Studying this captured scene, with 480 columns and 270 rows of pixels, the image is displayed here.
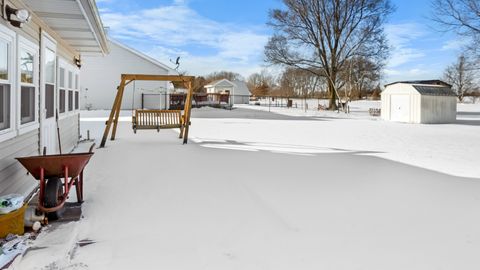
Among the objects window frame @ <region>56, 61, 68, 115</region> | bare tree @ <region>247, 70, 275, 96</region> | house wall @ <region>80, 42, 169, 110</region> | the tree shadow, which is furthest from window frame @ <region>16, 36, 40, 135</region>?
bare tree @ <region>247, 70, 275, 96</region>

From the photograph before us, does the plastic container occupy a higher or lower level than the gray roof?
lower

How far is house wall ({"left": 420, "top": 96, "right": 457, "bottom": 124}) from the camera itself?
18438 millimetres

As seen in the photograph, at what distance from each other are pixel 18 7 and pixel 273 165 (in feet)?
14.5

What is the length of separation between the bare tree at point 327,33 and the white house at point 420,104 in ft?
26.5

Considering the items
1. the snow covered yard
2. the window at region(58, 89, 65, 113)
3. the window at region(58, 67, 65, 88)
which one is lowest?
the snow covered yard

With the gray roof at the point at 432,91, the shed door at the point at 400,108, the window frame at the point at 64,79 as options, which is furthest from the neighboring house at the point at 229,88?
the window frame at the point at 64,79

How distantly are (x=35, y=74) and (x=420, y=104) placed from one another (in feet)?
58.5

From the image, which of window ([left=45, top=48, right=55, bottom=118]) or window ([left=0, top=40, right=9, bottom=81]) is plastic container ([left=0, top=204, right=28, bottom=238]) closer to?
window ([left=0, top=40, right=9, bottom=81])

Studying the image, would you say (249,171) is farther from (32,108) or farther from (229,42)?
(229,42)

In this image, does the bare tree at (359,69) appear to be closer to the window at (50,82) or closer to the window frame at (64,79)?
the window frame at (64,79)

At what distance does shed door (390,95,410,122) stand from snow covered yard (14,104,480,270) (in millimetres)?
12593

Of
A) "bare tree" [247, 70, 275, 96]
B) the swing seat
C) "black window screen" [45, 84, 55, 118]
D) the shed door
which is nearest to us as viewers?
"black window screen" [45, 84, 55, 118]

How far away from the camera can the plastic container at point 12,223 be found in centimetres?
294

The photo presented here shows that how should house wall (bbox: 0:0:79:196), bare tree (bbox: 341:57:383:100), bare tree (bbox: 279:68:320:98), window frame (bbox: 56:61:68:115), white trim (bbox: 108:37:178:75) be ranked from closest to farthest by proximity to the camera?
house wall (bbox: 0:0:79:196) → window frame (bbox: 56:61:68:115) → white trim (bbox: 108:37:178:75) → bare tree (bbox: 341:57:383:100) → bare tree (bbox: 279:68:320:98)
